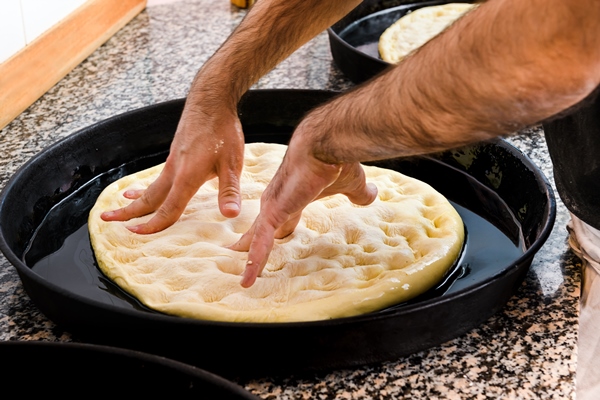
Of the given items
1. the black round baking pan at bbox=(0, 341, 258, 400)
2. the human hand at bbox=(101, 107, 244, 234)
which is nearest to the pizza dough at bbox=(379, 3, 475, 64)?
the human hand at bbox=(101, 107, 244, 234)

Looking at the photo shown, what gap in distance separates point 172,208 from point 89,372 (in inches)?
23.9

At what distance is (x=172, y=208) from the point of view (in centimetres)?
147

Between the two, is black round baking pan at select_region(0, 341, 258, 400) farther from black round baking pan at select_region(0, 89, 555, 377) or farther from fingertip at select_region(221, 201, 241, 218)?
fingertip at select_region(221, 201, 241, 218)

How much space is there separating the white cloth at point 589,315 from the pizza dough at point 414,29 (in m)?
1.01

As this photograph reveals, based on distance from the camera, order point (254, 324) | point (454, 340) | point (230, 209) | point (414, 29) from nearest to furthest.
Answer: point (254, 324) < point (454, 340) < point (230, 209) < point (414, 29)

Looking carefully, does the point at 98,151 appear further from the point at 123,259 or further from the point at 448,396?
the point at 448,396

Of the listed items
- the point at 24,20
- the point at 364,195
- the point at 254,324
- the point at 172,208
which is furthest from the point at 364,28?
the point at 254,324

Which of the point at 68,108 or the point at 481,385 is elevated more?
the point at 481,385

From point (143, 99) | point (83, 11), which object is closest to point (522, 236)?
point (143, 99)

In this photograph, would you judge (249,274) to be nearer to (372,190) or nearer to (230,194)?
(230,194)

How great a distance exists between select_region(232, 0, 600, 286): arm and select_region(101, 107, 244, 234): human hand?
1.02 ft

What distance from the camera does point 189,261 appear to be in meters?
1.36

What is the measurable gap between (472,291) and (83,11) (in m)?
1.70

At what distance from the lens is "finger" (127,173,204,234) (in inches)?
57.4
